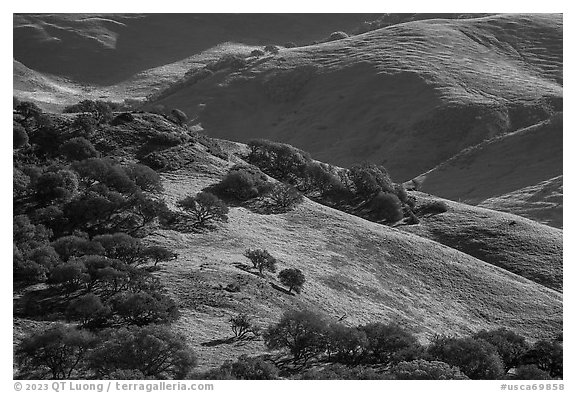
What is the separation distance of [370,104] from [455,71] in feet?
74.4

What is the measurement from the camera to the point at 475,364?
127ft

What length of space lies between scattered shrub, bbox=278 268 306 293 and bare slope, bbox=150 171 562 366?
2.13ft

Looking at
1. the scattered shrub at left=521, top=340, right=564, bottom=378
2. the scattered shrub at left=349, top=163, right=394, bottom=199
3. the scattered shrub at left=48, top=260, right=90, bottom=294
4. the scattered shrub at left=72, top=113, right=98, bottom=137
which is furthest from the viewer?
the scattered shrub at left=349, top=163, right=394, bottom=199

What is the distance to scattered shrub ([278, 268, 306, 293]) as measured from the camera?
5025cm

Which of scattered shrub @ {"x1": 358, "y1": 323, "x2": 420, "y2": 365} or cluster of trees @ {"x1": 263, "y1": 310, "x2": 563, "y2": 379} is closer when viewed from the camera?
cluster of trees @ {"x1": 263, "y1": 310, "x2": 563, "y2": 379}

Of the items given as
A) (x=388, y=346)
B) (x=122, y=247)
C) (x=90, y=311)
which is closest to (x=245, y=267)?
(x=122, y=247)

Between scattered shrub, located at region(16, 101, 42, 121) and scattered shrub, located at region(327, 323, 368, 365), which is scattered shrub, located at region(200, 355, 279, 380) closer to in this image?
scattered shrub, located at region(327, 323, 368, 365)

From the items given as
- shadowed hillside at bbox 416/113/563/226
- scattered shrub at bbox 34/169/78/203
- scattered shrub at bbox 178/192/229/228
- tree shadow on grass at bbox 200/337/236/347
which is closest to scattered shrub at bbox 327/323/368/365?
tree shadow on grass at bbox 200/337/236/347

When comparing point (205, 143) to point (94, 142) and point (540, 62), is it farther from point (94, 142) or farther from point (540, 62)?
point (540, 62)

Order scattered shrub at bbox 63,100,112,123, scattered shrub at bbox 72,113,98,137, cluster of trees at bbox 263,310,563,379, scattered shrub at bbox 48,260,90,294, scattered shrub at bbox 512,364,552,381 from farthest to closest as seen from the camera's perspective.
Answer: scattered shrub at bbox 63,100,112,123, scattered shrub at bbox 72,113,98,137, scattered shrub at bbox 48,260,90,294, cluster of trees at bbox 263,310,563,379, scattered shrub at bbox 512,364,552,381

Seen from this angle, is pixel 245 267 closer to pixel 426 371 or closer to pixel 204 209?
pixel 204 209

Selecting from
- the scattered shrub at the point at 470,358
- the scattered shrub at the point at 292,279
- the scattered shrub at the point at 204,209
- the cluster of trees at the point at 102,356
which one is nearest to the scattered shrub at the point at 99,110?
the scattered shrub at the point at 204,209

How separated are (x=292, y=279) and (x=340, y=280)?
647cm
